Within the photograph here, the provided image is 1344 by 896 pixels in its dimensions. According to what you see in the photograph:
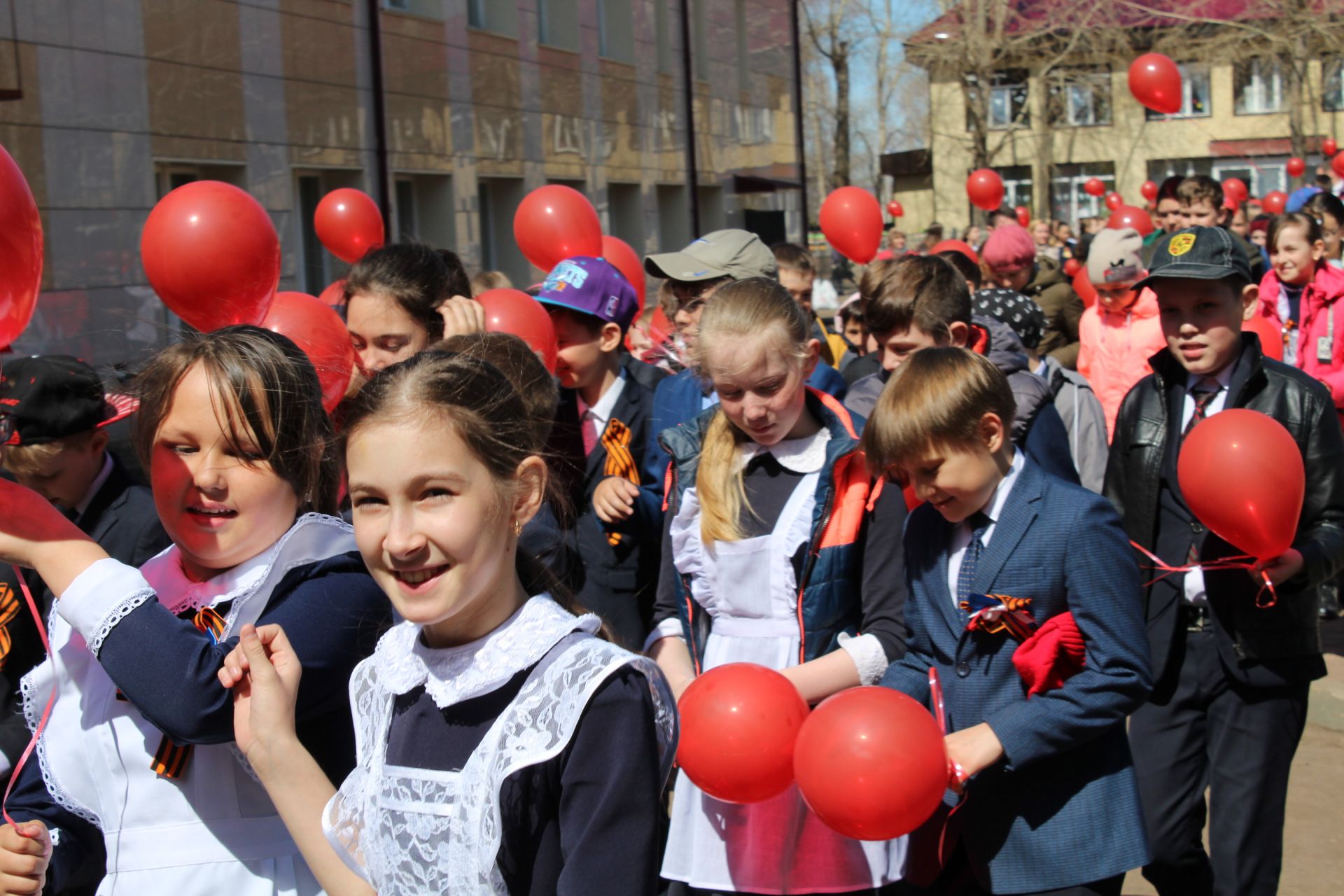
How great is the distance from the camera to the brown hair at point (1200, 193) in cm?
750

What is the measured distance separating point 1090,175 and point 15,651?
4425 centimetres

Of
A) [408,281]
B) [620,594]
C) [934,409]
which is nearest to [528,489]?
[934,409]

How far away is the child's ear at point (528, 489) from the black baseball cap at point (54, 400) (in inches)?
65.0

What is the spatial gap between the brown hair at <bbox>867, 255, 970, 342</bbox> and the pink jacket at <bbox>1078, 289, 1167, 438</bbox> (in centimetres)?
238

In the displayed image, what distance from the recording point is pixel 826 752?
210 cm

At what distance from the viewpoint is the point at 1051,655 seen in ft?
8.26

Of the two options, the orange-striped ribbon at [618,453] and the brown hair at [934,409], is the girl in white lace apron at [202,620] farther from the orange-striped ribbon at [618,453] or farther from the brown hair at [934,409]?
the orange-striped ribbon at [618,453]

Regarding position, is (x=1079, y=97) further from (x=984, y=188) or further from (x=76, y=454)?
(x=76, y=454)

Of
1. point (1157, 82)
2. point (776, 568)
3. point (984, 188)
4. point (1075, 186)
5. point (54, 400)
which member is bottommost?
point (776, 568)

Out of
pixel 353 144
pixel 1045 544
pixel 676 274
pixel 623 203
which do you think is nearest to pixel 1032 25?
pixel 623 203

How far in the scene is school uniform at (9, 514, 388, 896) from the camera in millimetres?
1777

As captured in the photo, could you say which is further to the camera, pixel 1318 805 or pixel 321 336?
pixel 1318 805

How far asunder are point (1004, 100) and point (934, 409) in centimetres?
4087

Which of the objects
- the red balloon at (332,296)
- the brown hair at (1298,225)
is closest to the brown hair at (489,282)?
the red balloon at (332,296)
